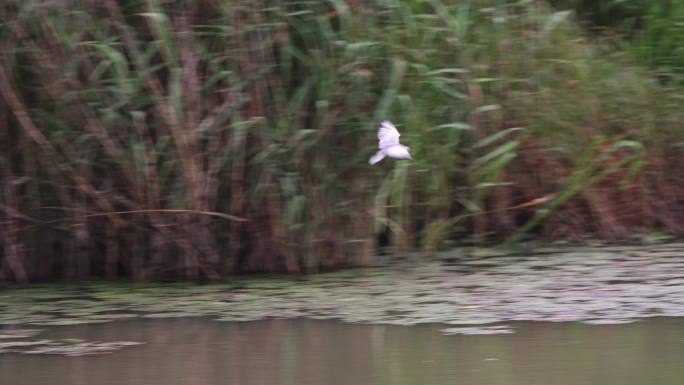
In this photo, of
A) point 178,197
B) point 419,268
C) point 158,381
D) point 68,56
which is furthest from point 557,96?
point 158,381

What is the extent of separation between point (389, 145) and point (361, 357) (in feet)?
4.37

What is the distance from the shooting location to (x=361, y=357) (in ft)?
11.8

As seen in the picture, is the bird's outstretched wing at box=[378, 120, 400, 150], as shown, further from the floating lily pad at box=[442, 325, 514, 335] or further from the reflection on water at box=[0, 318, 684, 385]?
the floating lily pad at box=[442, 325, 514, 335]

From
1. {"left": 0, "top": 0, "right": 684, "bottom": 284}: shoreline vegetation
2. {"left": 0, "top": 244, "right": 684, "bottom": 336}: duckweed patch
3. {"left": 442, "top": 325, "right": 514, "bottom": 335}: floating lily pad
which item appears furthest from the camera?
{"left": 0, "top": 0, "right": 684, "bottom": 284}: shoreline vegetation

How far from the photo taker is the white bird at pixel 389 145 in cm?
468

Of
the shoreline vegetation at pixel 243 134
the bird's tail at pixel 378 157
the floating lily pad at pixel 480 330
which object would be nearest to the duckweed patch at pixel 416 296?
the floating lily pad at pixel 480 330

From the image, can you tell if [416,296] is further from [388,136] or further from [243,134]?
[243,134]

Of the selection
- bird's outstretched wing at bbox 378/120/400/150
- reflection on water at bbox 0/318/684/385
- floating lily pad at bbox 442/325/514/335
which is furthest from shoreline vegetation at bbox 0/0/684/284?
floating lily pad at bbox 442/325/514/335

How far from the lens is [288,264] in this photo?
15.9 feet

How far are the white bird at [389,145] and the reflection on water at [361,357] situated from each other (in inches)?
36.9

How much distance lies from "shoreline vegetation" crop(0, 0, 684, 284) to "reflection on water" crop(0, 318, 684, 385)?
0.79 m

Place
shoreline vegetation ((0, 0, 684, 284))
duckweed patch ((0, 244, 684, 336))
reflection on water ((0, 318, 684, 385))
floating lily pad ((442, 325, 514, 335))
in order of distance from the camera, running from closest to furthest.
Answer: reflection on water ((0, 318, 684, 385)), floating lily pad ((442, 325, 514, 335)), duckweed patch ((0, 244, 684, 336)), shoreline vegetation ((0, 0, 684, 284))

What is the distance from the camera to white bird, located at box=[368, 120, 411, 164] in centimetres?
468

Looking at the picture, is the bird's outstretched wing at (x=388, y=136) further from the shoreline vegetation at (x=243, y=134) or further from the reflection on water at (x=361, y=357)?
the reflection on water at (x=361, y=357)
